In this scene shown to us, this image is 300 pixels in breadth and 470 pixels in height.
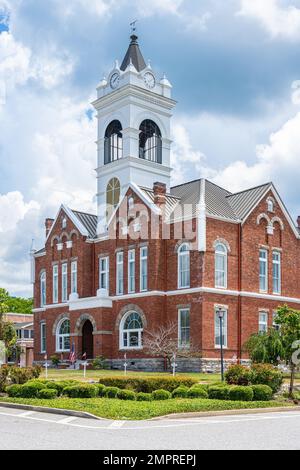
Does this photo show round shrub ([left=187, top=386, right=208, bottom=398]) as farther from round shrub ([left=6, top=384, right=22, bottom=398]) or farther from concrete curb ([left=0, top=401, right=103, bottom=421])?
round shrub ([left=6, top=384, right=22, bottom=398])

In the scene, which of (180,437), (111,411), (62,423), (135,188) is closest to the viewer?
(180,437)

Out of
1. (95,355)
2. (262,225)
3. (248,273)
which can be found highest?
(262,225)

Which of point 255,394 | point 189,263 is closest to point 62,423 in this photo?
point 255,394

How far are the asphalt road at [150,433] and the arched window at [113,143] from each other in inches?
1497

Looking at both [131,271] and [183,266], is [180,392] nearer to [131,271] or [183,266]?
[183,266]

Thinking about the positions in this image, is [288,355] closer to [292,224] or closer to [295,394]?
[295,394]

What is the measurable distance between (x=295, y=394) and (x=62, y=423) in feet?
39.2

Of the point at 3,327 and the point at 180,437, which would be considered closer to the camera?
the point at 180,437

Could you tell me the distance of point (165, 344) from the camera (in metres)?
43.3

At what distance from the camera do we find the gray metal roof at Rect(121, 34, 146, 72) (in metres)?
56.5

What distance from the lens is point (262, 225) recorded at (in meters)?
47.5

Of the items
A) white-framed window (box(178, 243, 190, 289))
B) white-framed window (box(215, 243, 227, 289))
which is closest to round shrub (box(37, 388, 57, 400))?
white-framed window (box(178, 243, 190, 289))

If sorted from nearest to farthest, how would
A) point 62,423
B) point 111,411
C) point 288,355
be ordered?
1. point 62,423
2. point 111,411
3. point 288,355

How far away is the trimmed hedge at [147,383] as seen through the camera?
25.4m
